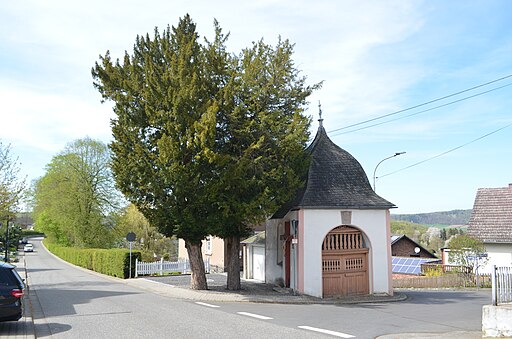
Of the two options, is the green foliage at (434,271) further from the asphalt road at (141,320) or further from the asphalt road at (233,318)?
the asphalt road at (141,320)

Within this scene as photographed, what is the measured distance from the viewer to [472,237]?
97.0 feet

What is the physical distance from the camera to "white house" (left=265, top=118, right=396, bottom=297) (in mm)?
20656

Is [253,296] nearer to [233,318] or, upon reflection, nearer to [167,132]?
[233,318]

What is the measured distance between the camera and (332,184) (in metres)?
22.0

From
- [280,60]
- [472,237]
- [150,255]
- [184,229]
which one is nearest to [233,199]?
[184,229]

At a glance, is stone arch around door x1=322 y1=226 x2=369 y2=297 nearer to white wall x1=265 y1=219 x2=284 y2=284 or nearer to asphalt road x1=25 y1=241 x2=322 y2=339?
white wall x1=265 y1=219 x2=284 y2=284

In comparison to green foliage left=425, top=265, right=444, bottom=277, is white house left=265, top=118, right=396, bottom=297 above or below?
above

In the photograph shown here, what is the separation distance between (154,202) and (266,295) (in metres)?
5.99

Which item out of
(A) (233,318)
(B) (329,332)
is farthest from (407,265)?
(B) (329,332)

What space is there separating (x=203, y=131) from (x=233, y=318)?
6.78m

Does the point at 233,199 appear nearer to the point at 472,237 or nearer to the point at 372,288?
the point at 372,288

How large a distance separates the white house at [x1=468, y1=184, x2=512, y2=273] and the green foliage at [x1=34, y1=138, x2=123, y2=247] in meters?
33.8

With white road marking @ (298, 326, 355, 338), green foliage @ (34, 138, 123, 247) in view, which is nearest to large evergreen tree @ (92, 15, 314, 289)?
white road marking @ (298, 326, 355, 338)

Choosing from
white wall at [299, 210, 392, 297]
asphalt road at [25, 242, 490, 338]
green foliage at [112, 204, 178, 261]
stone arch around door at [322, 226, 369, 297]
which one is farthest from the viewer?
green foliage at [112, 204, 178, 261]
